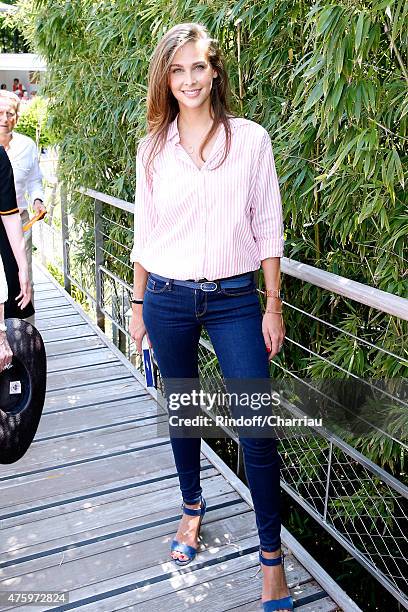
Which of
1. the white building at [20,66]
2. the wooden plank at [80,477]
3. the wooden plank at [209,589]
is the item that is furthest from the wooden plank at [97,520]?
the white building at [20,66]

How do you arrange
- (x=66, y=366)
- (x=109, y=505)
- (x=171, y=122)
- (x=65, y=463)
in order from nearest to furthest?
(x=171, y=122), (x=109, y=505), (x=65, y=463), (x=66, y=366)

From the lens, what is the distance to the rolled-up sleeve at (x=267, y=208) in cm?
177

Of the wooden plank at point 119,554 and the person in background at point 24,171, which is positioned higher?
the person in background at point 24,171

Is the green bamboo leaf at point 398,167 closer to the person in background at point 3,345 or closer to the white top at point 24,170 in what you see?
the person in background at point 3,345

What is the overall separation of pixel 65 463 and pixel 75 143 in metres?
2.34

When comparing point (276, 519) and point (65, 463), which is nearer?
point (276, 519)

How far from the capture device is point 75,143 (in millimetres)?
4426

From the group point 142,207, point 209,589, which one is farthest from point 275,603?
point 142,207

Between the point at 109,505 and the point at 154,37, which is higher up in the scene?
the point at 154,37

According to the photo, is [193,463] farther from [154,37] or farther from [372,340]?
[154,37]

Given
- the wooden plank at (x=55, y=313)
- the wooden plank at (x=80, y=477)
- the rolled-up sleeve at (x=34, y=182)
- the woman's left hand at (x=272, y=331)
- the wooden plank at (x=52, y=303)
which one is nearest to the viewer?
the woman's left hand at (x=272, y=331)

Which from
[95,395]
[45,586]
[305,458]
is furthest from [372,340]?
[95,395]

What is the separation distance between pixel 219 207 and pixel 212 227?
0.18 ft

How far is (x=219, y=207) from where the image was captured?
5.78 ft
